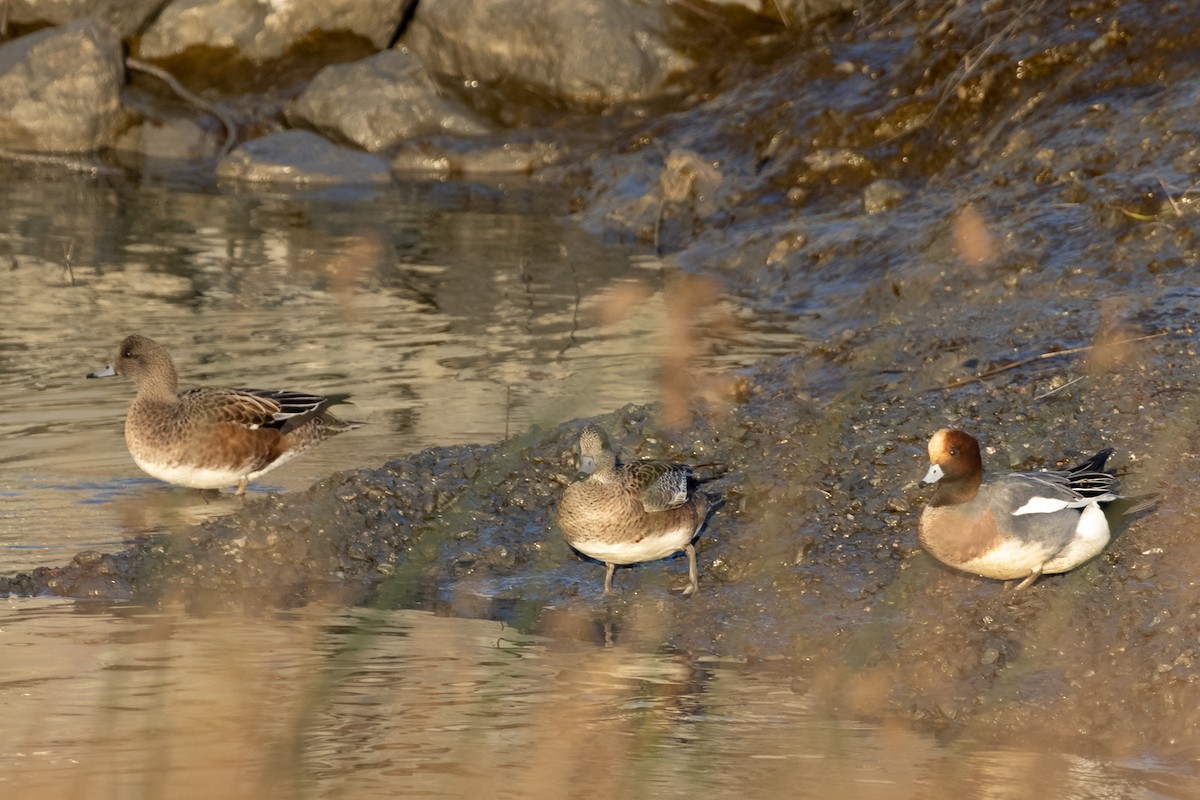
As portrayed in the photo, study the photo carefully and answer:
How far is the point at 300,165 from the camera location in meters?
18.4

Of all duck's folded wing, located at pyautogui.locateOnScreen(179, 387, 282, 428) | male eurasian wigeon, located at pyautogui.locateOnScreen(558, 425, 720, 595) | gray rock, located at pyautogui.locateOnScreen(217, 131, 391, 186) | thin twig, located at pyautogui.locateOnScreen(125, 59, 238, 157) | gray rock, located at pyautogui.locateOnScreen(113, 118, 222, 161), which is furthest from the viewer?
gray rock, located at pyautogui.locateOnScreen(113, 118, 222, 161)

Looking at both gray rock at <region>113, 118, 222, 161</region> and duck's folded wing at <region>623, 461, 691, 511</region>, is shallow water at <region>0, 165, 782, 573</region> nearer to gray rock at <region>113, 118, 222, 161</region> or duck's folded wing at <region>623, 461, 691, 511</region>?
gray rock at <region>113, 118, 222, 161</region>

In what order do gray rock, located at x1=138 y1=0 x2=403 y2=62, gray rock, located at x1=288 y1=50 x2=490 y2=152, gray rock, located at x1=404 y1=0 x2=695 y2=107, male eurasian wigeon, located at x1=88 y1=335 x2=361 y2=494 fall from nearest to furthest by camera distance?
male eurasian wigeon, located at x1=88 y1=335 x2=361 y2=494 < gray rock, located at x1=404 y1=0 x2=695 y2=107 < gray rock, located at x1=288 y1=50 x2=490 y2=152 < gray rock, located at x1=138 y1=0 x2=403 y2=62

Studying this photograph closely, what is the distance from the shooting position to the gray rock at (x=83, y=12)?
2048 centimetres

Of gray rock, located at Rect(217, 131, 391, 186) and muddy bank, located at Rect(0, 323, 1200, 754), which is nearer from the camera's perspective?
muddy bank, located at Rect(0, 323, 1200, 754)

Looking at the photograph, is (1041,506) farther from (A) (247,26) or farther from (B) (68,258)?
(A) (247,26)

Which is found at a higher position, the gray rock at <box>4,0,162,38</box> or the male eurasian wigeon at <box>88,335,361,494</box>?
the gray rock at <box>4,0,162,38</box>

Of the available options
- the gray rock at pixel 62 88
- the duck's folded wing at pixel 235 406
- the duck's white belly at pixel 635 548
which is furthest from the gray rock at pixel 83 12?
the duck's white belly at pixel 635 548

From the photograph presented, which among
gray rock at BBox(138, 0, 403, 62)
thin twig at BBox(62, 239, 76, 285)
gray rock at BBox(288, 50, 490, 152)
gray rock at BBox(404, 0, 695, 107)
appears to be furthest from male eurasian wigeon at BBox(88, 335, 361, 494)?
gray rock at BBox(138, 0, 403, 62)

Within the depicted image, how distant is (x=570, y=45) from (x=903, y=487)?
41.8 ft

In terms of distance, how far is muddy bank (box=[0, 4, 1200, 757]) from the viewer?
5.82m

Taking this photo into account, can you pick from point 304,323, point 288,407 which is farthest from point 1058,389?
point 304,323

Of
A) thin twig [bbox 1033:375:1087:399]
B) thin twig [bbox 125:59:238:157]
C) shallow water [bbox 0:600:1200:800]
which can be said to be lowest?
shallow water [bbox 0:600:1200:800]

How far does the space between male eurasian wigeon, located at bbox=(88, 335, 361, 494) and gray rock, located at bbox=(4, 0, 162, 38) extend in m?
13.1
